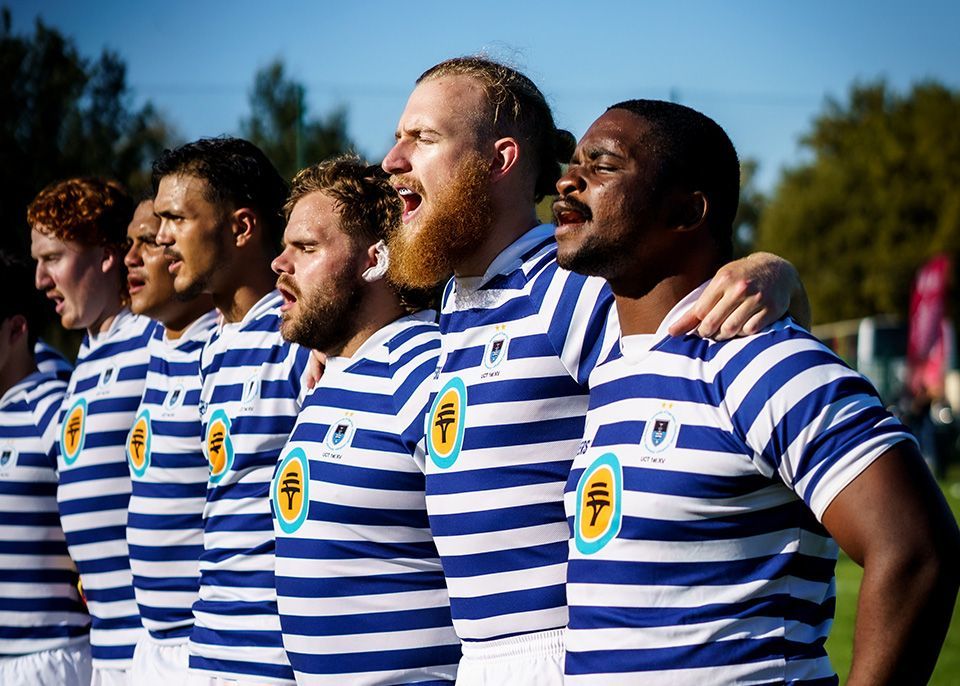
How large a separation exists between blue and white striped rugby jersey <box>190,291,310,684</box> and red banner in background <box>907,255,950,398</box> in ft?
82.1

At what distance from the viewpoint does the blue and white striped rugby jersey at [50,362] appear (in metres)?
5.79

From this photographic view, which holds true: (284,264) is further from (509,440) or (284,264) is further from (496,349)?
(509,440)

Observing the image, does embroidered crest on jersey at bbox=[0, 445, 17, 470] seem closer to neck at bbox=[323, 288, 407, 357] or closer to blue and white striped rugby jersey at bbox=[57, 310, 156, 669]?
blue and white striped rugby jersey at bbox=[57, 310, 156, 669]

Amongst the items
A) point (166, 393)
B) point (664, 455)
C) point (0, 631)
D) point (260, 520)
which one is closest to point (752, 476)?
point (664, 455)

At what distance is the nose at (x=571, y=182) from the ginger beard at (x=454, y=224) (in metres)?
0.63

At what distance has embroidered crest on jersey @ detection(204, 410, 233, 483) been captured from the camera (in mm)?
4254

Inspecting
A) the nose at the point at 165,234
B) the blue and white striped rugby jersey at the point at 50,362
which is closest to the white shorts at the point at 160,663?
the nose at the point at 165,234

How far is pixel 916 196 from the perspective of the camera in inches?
1804

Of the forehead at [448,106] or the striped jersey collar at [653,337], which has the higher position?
the forehead at [448,106]

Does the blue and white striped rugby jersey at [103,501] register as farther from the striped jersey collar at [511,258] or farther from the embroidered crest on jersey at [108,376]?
the striped jersey collar at [511,258]

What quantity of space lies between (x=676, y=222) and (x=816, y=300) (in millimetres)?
46707

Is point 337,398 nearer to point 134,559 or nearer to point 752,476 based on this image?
point 134,559

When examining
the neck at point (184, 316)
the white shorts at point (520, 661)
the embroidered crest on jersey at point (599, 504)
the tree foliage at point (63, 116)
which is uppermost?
the tree foliage at point (63, 116)

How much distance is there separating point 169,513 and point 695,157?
2534mm
